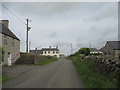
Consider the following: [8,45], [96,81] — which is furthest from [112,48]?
[96,81]

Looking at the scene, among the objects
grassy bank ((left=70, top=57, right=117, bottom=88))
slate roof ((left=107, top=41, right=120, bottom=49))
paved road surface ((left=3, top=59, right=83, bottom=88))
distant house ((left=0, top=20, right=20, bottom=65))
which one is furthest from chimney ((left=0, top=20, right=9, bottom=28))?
slate roof ((left=107, top=41, right=120, bottom=49))

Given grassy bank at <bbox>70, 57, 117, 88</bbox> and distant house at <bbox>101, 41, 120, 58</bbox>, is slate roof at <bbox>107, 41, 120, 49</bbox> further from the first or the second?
grassy bank at <bbox>70, 57, 117, 88</bbox>

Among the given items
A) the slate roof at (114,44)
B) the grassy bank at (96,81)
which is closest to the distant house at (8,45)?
the grassy bank at (96,81)

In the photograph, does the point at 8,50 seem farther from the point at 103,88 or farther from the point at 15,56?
the point at 103,88

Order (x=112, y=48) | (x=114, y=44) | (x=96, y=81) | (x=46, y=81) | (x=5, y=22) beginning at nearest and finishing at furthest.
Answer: (x=96, y=81), (x=46, y=81), (x=5, y=22), (x=112, y=48), (x=114, y=44)

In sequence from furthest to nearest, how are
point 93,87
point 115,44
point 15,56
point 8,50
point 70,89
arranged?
1. point 115,44
2. point 15,56
3. point 8,50
4. point 70,89
5. point 93,87

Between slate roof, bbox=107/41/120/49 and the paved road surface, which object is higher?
slate roof, bbox=107/41/120/49

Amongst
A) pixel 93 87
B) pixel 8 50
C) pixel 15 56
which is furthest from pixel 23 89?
pixel 15 56

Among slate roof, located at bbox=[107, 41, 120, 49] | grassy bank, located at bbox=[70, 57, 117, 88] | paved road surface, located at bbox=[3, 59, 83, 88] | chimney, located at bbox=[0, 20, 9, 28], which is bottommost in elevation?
paved road surface, located at bbox=[3, 59, 83, 88]

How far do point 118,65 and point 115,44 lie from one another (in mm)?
62881

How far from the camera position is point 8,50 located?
3139cm

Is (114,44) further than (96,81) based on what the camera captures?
Yes

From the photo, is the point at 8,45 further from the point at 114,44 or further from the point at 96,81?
the point at 114,44

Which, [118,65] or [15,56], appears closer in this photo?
[118,65]
